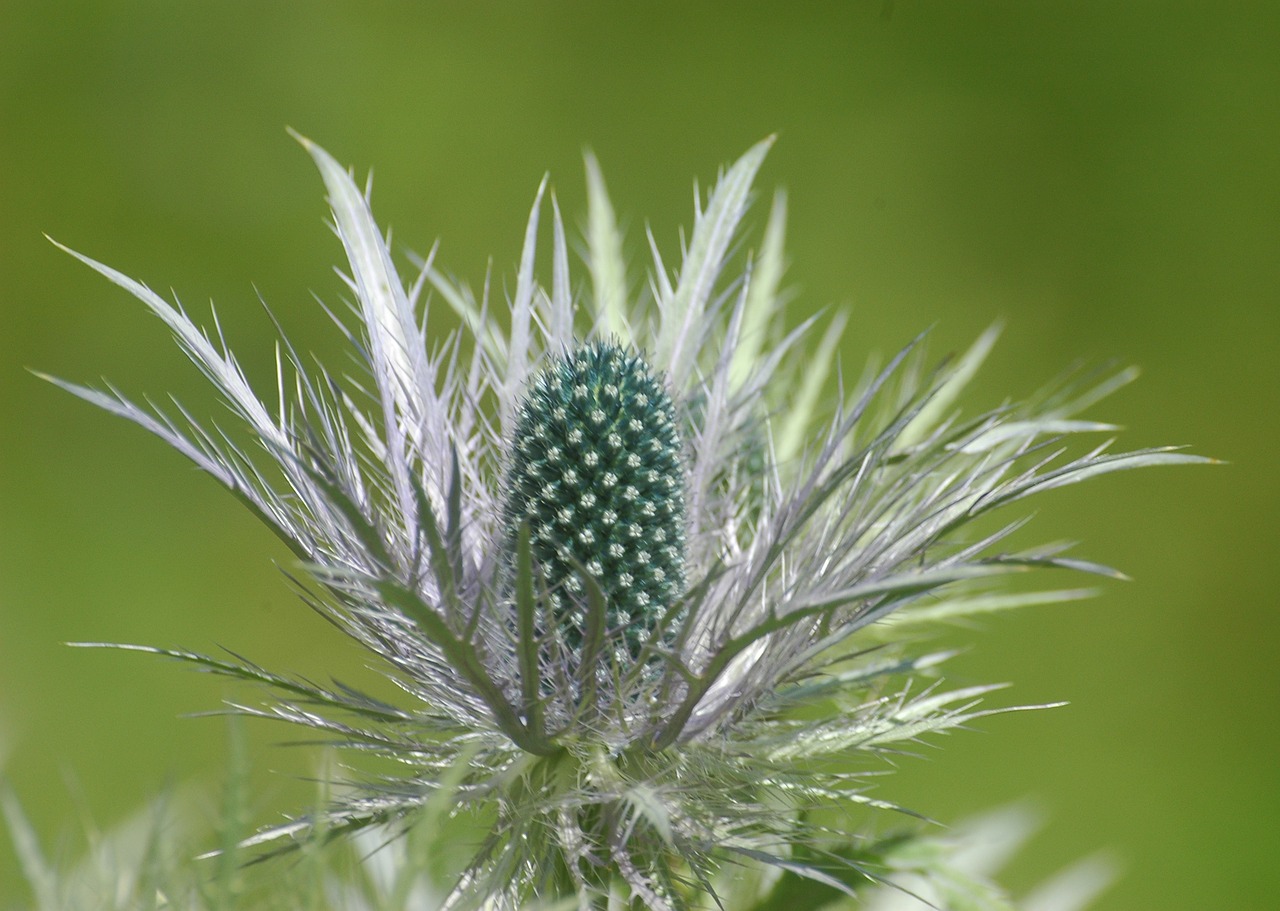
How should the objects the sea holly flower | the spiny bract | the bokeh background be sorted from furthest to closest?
the bokeh background, the spiny bract, the sea holly flower

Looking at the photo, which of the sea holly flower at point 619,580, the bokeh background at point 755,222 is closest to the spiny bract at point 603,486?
the sea holly flower at point 619,580

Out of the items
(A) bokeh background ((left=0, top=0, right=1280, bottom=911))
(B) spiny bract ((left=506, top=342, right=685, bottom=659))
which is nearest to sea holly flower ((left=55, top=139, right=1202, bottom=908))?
(B) spiny bract ((left=506, top=342, right=685, bottom=659))

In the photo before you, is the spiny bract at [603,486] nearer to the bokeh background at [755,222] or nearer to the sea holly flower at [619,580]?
the sea holly flower at [619,580]

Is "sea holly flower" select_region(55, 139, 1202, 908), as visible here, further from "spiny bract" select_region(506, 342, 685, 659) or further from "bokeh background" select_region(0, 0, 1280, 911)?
"bokeh background" select_region(0, 0, 1280, 911)

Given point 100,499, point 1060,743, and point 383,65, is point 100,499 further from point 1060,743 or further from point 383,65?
point 1060,743

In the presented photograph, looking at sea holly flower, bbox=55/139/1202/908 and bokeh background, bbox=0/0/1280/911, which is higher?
bokeh background, bbox=0/0/1280/911

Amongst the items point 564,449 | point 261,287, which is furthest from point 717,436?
point 261,287

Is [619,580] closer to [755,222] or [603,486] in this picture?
[603,486]

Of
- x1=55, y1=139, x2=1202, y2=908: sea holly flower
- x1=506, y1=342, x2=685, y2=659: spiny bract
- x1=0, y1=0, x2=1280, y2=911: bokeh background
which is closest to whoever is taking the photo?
x1=55, y1=139, x2=1202, y2=908: sea holly flower
